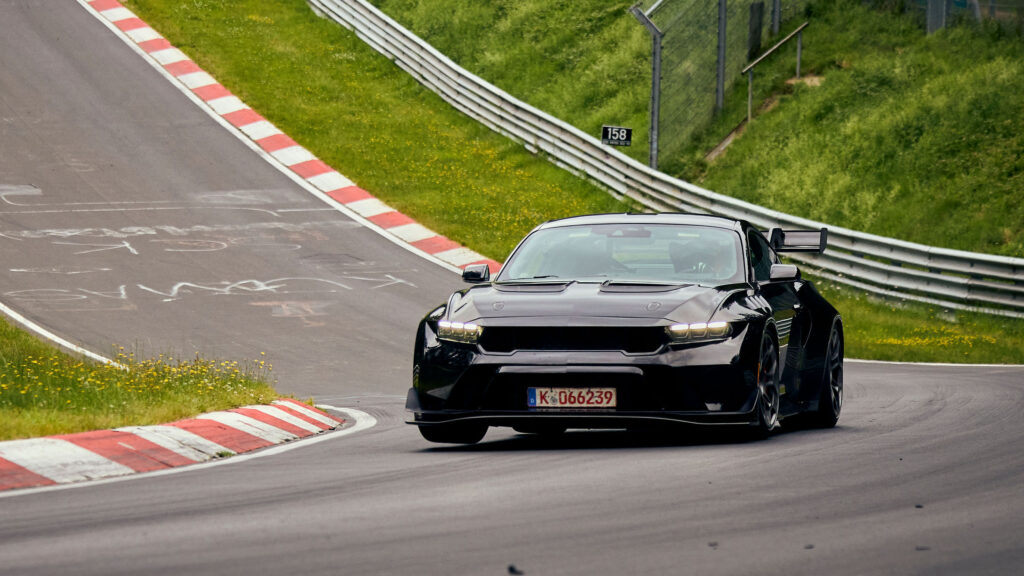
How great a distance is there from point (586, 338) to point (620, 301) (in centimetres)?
35

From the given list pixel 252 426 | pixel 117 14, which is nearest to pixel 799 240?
pixel 252 426

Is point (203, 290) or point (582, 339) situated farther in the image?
point (203, 290)

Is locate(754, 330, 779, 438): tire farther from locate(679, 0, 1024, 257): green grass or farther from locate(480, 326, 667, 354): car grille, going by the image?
locate(679, 0, 1024, 257): green grass

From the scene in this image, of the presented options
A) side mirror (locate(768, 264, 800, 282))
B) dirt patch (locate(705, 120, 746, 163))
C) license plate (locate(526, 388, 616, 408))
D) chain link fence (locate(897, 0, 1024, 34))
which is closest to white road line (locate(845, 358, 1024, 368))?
side mirror (locate(768, 264, 800, 282))

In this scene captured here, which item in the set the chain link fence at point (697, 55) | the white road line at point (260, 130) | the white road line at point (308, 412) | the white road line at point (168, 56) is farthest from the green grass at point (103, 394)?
the white road line at point (168, 56)

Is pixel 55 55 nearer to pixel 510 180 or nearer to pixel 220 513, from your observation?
pixel 510 180

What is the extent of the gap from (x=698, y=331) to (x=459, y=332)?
4.63ft

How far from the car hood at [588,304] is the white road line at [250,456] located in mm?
1405

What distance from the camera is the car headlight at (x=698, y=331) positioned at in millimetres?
8930

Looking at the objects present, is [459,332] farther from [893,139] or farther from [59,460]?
[893,139]

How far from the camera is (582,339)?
8.97m

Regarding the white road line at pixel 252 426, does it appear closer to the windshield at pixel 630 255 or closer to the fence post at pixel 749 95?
the windshield at pixel 630 255

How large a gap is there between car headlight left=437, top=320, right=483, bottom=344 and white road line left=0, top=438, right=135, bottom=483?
6.63 feet

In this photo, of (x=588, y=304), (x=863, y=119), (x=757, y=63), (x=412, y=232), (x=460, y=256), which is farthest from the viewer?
(x=757, y=63)
